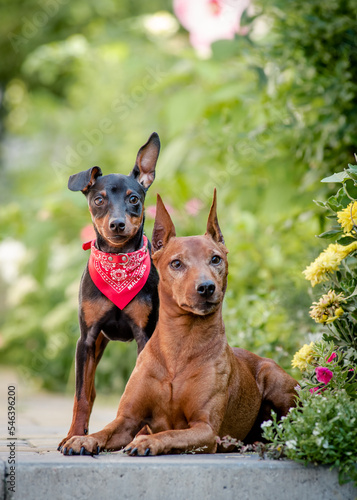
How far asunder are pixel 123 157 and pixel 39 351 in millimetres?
2595

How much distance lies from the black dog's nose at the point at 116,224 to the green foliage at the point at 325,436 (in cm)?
116

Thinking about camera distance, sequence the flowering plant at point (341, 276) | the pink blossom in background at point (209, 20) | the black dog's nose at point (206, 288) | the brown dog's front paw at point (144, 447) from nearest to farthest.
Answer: the brown dog's front paw at point (144, 447) < the black dog's nose at point (206, 288) < the flowering plant at point (341, 276) < the pink blossom in background at point (209, 20)

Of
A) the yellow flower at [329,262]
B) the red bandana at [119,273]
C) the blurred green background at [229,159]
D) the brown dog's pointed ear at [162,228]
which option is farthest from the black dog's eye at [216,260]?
the blurred green background at [229,159]

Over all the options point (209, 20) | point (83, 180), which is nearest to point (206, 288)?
point (83, 180)

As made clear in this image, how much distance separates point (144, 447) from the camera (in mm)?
2953

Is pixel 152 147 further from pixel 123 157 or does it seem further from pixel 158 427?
pixel 123 157

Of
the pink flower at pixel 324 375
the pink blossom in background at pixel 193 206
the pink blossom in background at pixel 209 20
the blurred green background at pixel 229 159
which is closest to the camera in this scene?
the pink flower at pixel 324 375

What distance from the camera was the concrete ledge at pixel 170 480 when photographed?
2750mm

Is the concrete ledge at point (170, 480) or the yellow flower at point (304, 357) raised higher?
the yellow flower at point (304, 357)

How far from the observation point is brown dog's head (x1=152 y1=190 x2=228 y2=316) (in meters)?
3.14

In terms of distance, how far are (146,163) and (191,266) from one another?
2.84 feet

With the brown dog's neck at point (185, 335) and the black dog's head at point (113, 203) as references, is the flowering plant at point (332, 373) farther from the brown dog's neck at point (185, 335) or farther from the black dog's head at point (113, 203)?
the black dog's head at point (113, 203)

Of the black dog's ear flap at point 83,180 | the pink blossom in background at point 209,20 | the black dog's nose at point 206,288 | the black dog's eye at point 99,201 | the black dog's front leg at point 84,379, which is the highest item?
the pink blossom in background at point 209,20

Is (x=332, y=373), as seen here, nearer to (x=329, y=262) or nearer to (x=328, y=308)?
(x=328, y=308)
